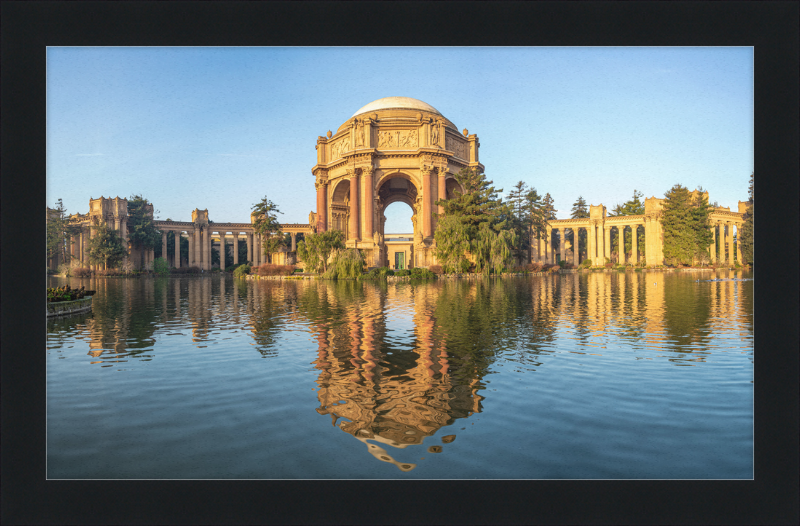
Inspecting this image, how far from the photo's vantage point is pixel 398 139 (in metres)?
48.0

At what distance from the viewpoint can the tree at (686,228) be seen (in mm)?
52031

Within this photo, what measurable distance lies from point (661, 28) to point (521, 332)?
6.11 m

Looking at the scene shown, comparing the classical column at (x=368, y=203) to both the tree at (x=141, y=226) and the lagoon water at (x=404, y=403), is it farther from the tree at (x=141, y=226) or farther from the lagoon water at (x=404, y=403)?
the lagoon water at (x=404, y=403)

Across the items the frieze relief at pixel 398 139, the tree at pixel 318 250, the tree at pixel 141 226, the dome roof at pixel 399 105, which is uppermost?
the dome roof at pixel 399 105

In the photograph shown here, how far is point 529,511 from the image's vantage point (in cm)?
358

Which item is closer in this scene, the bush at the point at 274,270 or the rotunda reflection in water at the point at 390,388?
the rotunda reflection in water at the point at 390,388

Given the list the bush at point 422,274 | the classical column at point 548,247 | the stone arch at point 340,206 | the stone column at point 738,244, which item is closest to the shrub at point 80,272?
the stone arch at point 340,206

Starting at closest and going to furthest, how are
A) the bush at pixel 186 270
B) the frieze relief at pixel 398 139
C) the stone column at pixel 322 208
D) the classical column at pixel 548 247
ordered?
the frieze relief at pixel 398 139 < the stone column at pixel 322 208 < the bush at pixel 186 270 < the classical column at pixel 548 247

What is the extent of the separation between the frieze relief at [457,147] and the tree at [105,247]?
38.2m

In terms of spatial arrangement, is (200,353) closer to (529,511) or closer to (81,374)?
(81,374)

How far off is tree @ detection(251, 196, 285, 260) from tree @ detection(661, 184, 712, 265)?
4667 centimetres

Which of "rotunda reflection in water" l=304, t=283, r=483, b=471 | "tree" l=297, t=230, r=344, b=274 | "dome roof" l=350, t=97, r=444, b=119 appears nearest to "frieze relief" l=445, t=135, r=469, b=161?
"dome roof" l=350, t=97, r=444, b=119
